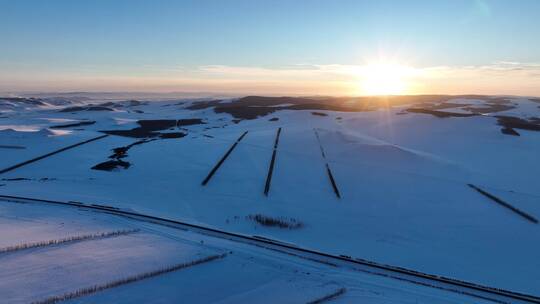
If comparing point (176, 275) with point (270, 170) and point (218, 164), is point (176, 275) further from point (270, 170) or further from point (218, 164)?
point (218, 164)

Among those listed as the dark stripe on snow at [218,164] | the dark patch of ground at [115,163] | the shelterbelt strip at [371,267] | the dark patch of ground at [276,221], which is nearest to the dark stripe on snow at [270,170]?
the dark stripe on snow at [218,164]

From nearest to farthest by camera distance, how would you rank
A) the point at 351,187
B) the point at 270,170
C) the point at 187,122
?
the point at 351,187 < the point at 270,170 < the point at 187,122

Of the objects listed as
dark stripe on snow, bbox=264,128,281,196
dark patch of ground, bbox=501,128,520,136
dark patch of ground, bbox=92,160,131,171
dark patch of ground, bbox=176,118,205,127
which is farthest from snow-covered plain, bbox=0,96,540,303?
dark patch of ground, bbox=176,118,205,127

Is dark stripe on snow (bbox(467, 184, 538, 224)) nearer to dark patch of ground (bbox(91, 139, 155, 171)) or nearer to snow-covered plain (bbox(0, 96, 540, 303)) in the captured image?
snow-covered plain (bbox(0, 96, 540, 303))

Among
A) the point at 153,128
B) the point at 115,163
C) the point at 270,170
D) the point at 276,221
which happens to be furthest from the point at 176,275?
the point at 153,128

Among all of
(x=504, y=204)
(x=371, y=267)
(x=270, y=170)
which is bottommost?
(x=371, y=267)

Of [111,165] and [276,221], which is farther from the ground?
[111,165]
